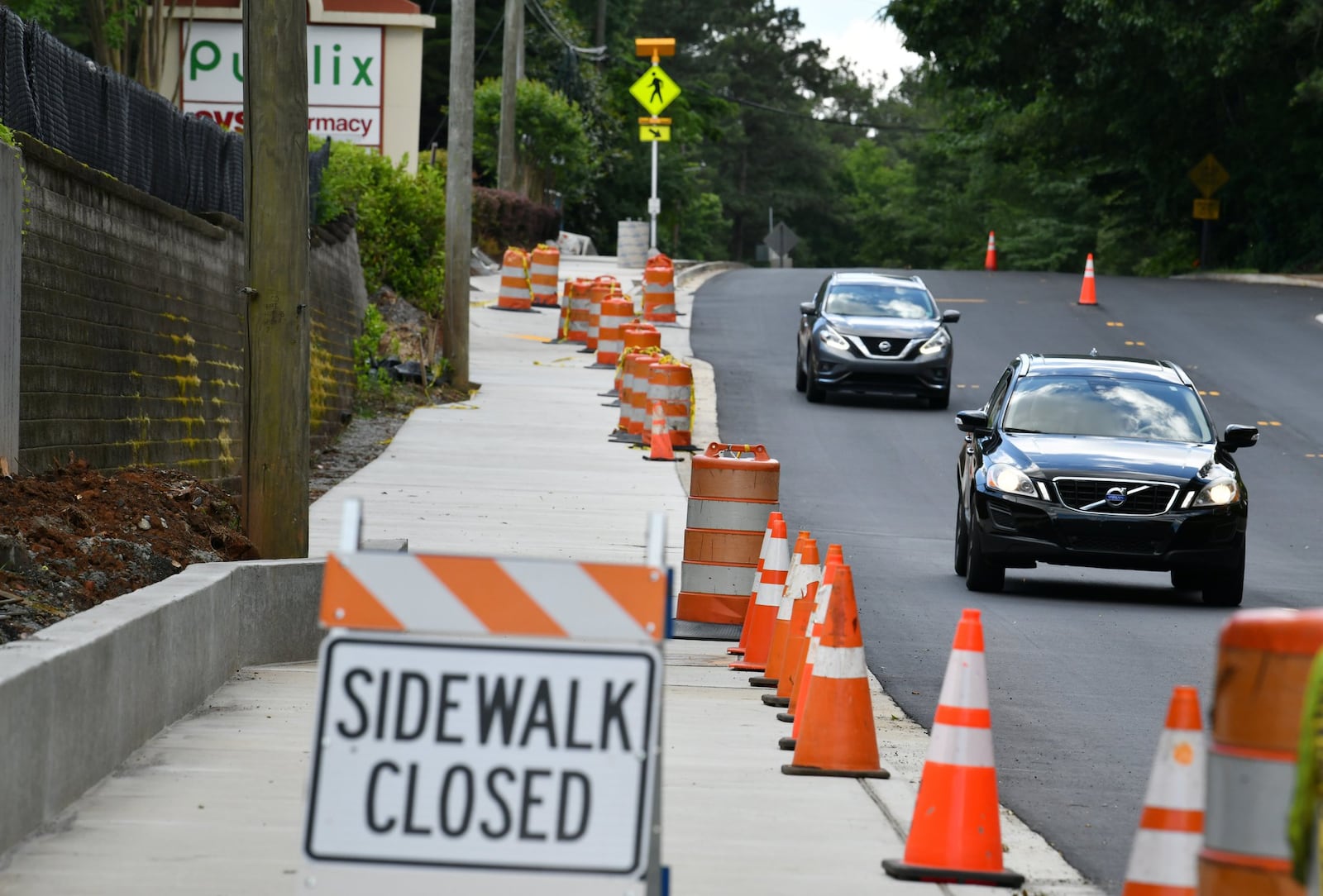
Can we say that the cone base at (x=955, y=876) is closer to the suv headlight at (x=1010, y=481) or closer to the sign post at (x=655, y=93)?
the suv headlight at (x=1010, y=481)

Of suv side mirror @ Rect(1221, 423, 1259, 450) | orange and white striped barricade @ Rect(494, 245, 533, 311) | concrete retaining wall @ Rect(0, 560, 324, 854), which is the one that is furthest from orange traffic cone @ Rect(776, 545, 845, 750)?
orange and white striped barricade @ Rect(494, 245, 533, 311)

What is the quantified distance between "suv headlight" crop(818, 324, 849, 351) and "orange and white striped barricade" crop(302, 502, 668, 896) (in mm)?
23253

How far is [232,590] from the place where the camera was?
9.66m

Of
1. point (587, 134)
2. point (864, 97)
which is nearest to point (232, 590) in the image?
point (587, 134)

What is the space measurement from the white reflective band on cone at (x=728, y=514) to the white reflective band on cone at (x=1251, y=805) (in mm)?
8985

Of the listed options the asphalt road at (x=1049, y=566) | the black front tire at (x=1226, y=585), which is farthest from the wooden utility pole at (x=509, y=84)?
the black front tire at (x=1226, y=585)

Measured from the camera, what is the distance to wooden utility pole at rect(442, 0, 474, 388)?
87.5ft

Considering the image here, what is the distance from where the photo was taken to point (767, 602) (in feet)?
36.4

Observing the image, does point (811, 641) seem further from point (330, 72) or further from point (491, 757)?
point (330, 72)

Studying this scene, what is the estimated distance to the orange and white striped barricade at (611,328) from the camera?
32.3 m

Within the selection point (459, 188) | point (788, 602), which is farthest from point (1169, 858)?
point (459, 188)

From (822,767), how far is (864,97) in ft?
409

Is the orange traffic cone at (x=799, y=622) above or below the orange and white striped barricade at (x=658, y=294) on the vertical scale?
below

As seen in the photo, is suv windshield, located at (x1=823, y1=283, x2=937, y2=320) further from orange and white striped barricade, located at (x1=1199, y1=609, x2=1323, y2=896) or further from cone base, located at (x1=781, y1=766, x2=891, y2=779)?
orange and white striped barricade, located at (x1=1199, y1=609, x2=1323, y2=896)
